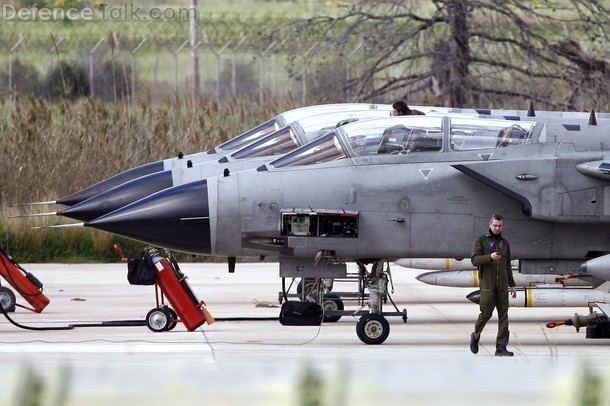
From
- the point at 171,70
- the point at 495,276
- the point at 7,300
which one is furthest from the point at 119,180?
the point at 171,70

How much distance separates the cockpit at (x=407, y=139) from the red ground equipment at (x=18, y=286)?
3.13m

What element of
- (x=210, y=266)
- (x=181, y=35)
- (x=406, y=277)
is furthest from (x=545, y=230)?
(x=181, y=35)

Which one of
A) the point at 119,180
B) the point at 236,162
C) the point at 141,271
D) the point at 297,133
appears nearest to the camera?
the point at 141,271

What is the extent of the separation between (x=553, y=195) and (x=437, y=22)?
49.5 feet

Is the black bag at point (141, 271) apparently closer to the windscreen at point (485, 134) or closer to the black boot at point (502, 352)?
the windscreen at point (485, 134)

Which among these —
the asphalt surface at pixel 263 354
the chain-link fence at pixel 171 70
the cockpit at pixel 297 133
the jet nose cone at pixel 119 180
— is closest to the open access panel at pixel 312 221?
the asphalt surface at pixel 263 354

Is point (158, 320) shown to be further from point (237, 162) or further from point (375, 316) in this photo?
point (237, 162)

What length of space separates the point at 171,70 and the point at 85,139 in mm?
16831

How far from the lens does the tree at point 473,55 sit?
25594 millimetres

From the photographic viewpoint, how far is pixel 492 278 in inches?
440

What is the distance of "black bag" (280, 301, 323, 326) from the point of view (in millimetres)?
12250

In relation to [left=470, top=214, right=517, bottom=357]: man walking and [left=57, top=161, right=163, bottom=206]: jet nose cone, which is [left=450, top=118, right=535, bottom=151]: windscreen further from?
[left=57, top=161, right=163, bottom=206]: jet nose cone

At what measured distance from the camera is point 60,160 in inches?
909

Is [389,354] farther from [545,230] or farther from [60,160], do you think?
[60,160]
